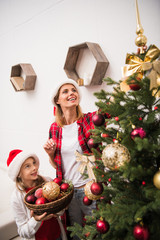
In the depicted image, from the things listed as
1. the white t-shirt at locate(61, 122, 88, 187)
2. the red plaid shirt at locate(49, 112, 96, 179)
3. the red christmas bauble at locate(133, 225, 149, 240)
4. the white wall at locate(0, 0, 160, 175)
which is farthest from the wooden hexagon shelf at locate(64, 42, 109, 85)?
the red christmas bauble at locate(133, 225, 149, 240)

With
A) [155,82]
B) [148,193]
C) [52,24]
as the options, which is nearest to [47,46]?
[52,24]

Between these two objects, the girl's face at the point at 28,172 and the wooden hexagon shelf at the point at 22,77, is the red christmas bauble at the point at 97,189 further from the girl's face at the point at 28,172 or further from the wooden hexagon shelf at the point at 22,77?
the wooden hexagon shelf at the point at 22,77

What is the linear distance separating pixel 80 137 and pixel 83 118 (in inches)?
7.2

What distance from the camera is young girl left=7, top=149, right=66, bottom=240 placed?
1365 mm

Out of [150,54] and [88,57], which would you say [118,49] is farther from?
[150,54]

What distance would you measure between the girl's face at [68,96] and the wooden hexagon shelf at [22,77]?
1038 millimetres

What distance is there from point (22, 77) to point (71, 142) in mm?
1646

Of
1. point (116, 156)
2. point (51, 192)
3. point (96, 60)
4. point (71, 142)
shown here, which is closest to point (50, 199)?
point (51, 192)

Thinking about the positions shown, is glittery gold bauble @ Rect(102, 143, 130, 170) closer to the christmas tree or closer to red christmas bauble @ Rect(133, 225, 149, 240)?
the christmas tree

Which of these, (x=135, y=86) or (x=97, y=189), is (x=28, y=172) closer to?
(x=97, y=189)

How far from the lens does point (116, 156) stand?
714mm

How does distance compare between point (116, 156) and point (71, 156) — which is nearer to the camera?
point (116, 156)

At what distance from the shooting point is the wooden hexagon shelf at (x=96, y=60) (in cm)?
163

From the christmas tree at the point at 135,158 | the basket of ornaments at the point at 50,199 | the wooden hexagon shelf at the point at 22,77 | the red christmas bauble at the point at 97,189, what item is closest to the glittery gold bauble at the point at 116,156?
the christmas tree at the point at 135,158
